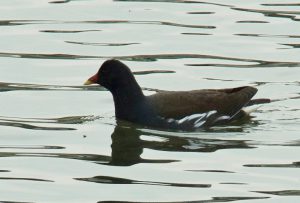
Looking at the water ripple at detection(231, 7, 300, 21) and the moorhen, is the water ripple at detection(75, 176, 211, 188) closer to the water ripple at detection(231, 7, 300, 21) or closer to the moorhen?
the moorhen

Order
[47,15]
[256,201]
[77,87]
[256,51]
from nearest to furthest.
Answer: [256,201]
[77,87]
[256,51]
[47,15]

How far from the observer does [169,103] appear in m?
14.2

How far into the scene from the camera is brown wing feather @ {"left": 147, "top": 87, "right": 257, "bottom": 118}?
46.3 ft

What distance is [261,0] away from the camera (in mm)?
20422

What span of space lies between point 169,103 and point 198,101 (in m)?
0.34

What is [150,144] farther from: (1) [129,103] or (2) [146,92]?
(2) [146,92]

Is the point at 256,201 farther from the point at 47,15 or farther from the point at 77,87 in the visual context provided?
the point at 47,15

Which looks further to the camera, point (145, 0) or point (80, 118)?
point (145, 0)

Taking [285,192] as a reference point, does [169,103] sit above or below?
above

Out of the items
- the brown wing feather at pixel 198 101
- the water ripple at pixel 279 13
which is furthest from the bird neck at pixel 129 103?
the water ripple at pixel 279 13

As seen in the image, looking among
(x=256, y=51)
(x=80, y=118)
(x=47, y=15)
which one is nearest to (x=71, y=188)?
(x=80, y=118)

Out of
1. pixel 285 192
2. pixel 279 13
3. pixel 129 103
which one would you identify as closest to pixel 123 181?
pixel 285 192

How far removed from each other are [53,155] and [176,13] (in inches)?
298

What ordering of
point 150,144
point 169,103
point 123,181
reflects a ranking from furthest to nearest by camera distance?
1. point 169,103
2. point 150,144
3. point 123,181
